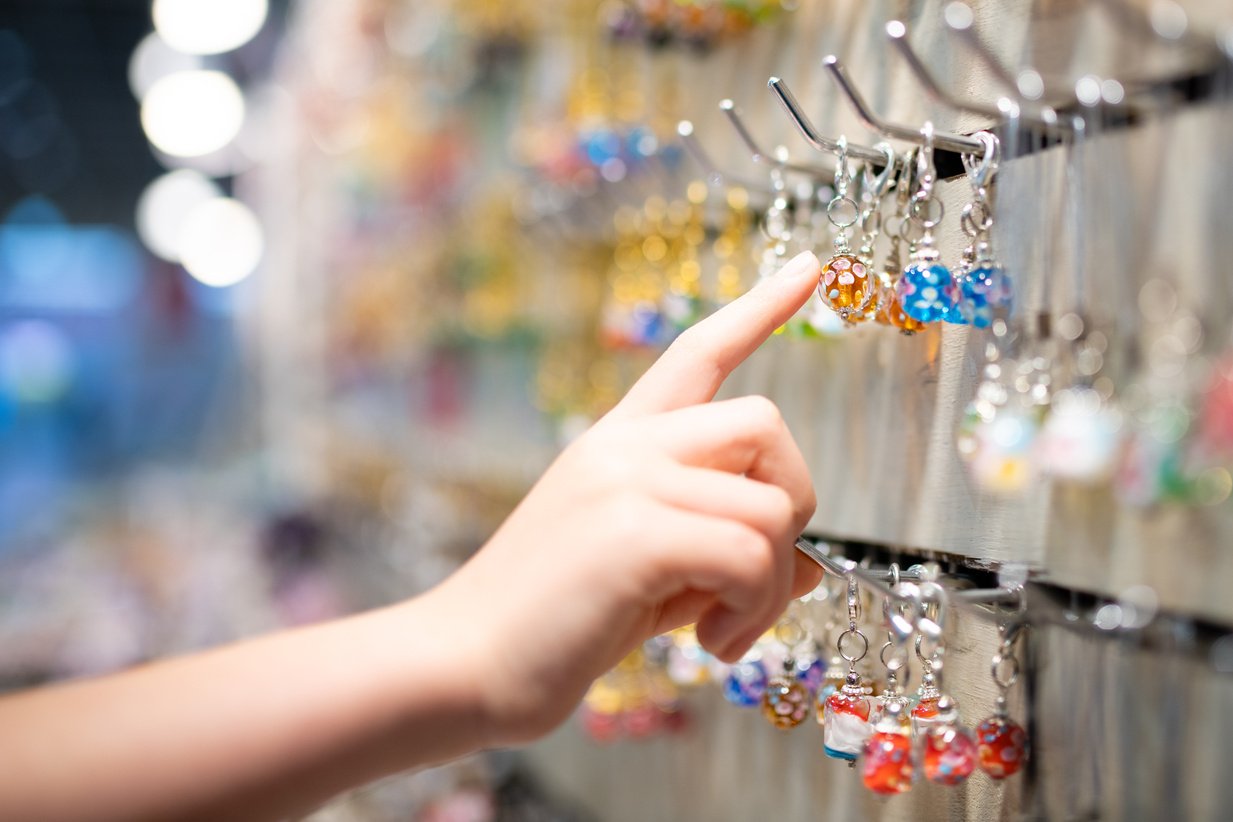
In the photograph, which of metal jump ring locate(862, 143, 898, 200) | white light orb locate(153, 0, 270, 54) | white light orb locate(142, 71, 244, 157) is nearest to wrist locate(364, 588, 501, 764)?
metal jump ring locate(862, 143, 898, 200)

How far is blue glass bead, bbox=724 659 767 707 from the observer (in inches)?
27.3

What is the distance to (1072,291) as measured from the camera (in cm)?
53

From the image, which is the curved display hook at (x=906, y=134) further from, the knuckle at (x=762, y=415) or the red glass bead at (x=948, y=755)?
the red glass bead at (x=948, y=755)

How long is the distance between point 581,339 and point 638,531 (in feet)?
2.69

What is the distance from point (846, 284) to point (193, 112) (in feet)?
11.5

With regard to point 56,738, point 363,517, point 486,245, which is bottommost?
point 363,517

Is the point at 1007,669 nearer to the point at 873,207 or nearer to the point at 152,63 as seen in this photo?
the point at 873,207

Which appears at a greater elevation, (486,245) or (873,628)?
(486,245)

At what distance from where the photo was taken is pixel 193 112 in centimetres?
358

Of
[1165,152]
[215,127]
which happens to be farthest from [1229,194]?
[215,127]

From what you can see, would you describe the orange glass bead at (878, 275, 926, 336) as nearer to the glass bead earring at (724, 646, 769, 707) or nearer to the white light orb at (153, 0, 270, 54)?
the glass bead earring at (724, 646, 769, 707)

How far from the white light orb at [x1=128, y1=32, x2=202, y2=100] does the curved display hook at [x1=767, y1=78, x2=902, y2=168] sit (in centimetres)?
332

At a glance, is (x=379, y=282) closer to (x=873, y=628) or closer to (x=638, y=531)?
(x=873, y=628)

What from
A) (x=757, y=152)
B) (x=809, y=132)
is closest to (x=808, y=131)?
(x=809, y=132)
